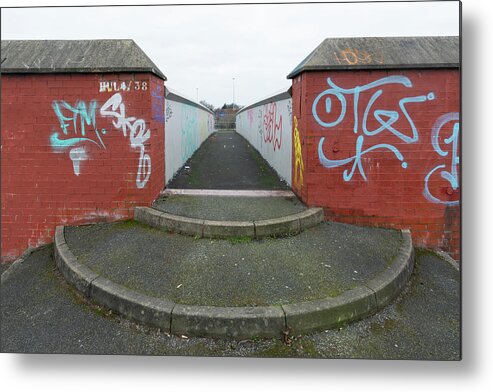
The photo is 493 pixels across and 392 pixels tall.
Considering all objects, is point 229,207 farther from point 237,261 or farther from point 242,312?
point 242,312

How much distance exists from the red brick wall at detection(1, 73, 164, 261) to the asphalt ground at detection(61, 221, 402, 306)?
1.27 ft

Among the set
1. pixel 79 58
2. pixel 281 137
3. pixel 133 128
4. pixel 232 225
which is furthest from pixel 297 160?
pixel 79 58

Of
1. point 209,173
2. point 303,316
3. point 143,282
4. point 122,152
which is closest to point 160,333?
point 143,282

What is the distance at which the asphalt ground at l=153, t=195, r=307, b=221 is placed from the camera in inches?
154

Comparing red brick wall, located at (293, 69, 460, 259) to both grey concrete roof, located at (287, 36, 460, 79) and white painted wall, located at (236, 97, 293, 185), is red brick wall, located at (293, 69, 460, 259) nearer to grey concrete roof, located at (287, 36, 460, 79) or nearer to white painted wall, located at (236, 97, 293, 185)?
grey concrete roof, located at (287, 36, 460, 79)

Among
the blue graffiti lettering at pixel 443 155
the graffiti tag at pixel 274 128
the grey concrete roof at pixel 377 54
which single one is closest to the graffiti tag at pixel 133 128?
the grey concrete roof at pixel 377 54

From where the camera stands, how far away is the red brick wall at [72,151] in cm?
388

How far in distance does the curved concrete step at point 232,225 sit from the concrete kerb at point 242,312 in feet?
3.31

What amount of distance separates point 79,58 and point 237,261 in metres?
2.92

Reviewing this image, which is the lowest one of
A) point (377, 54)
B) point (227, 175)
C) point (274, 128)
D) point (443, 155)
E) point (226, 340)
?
point (226, 340)

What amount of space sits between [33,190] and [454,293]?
4.53 metres

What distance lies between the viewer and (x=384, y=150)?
12.7 ft

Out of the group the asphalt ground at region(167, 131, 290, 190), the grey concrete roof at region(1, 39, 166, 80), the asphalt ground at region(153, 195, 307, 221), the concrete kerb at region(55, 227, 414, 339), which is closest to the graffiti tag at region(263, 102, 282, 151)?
the asphalt ground at region(167, 131, 290, 190)

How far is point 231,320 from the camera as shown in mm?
2453
